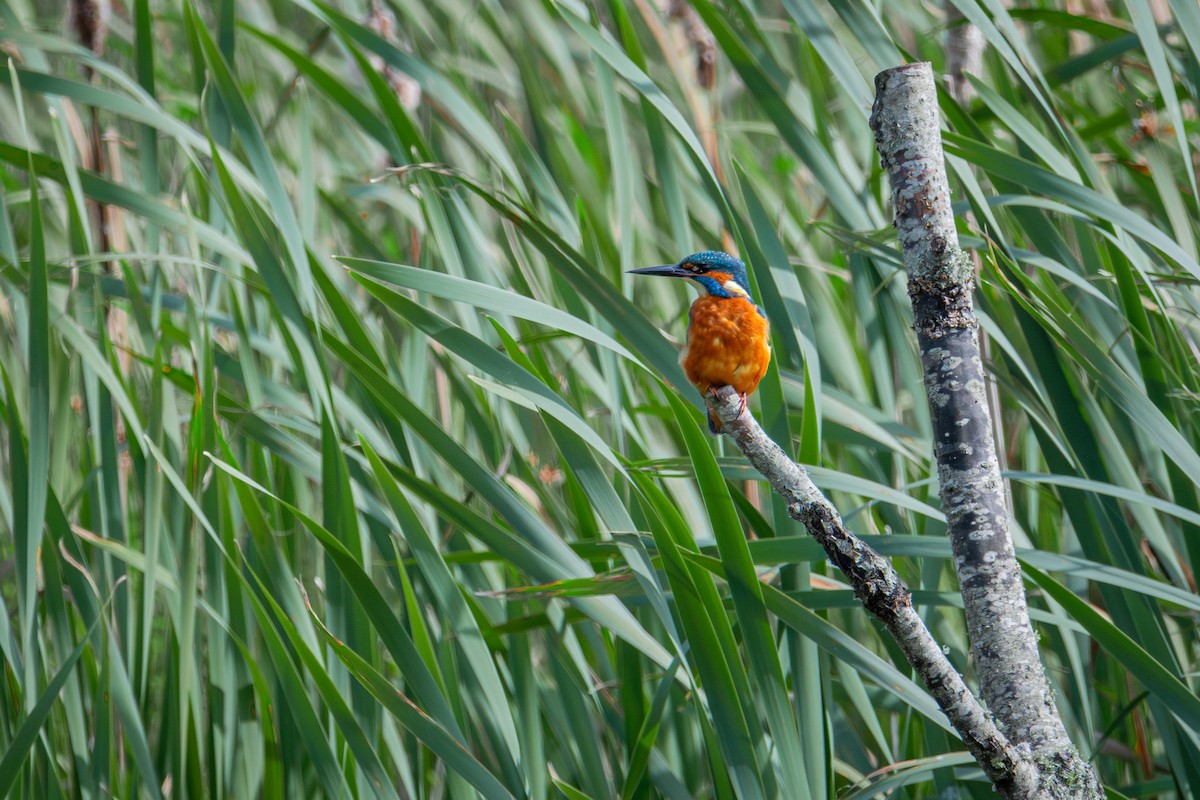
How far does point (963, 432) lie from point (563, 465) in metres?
0.47

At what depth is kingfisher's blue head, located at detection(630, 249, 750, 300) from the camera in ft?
3.18

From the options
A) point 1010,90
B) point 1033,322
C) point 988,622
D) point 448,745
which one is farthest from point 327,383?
point 1010,90

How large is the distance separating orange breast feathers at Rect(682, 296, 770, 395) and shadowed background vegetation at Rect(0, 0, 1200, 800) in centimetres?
5

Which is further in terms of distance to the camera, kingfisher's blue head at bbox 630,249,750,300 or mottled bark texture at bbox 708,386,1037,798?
kingfisher's blue head at bbox 630,249,750,300

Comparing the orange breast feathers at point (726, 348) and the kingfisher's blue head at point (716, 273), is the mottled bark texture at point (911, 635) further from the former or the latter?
the kingfisher's blue head at point (716, 273)

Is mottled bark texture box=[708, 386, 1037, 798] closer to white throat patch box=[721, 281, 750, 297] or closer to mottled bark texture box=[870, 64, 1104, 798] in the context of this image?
mottled bark texture box=[870, 64, 1104, 798]

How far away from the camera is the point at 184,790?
108 cm

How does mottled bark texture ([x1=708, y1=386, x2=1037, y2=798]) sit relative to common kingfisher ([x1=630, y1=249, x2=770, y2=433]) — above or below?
below

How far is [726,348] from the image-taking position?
2.90 ft

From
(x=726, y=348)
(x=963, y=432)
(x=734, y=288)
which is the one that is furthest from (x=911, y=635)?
(x=734, y=288)

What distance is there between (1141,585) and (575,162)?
1272mm

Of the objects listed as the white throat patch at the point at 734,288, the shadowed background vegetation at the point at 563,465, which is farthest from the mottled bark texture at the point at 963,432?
the white throat patch at the point at 734,288

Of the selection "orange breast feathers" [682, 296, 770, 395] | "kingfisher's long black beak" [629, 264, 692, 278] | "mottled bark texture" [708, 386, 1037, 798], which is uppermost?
"kingfisher's long black beak" [629, 264, 692, 278]

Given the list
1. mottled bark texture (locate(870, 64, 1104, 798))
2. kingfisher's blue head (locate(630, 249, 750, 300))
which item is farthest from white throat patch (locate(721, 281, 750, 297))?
mottled bark texture (locate(870, 64, 1104, 798))
